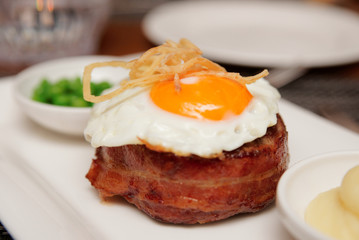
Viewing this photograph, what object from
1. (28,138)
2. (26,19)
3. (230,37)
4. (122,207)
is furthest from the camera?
(230,37)

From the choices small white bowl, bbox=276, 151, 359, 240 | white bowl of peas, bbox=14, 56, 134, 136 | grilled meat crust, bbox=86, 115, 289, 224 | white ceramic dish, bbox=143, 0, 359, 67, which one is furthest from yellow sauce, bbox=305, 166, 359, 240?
white ceramic dish, bbox=143, 0, 359, 67

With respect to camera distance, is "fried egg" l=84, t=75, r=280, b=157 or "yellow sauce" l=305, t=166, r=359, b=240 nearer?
"yellow sauce" l=305, t=166, r=359, b=240

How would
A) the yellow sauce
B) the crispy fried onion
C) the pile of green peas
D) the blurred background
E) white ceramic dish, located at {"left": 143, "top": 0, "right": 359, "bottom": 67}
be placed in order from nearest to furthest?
the yellow sauce
the crispy fried onion
the pile of green peas
the blurred background
white ceramic dish, located at {"left": 143, "top": 0, "right": 359, "bottom": 67}

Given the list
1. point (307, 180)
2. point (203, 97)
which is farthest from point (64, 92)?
point (307, 180)

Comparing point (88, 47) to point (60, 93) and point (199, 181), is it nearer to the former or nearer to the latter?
point (60, 93)

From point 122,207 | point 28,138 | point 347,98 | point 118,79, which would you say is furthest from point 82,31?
point 122,207

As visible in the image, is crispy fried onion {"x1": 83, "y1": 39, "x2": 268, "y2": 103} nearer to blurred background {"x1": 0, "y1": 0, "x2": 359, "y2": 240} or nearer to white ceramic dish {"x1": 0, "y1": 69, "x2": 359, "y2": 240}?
white ceramic dish {"x1": 0, "y1": 69, "x2": 359, "y2": 240}

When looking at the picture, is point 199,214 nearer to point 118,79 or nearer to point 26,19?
point 118,79
